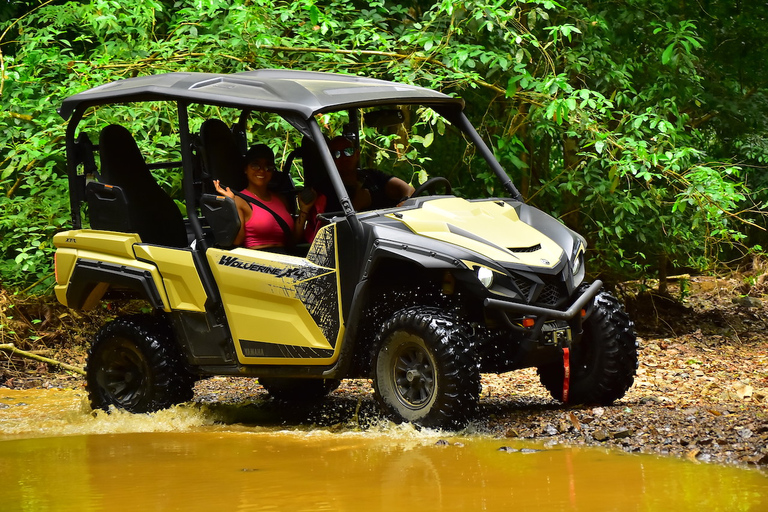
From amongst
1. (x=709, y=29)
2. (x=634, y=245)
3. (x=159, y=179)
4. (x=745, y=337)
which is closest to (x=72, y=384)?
(x=159, y=179)

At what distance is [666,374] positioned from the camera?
8484 mm

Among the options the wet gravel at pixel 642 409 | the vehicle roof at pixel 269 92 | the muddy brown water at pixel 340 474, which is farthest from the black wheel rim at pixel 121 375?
the vehicle roof at pixel 269 92

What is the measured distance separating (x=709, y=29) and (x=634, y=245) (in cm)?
295

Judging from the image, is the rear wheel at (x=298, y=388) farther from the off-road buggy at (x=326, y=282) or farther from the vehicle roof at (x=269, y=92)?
the vehicle roof at (x=269, y=92)

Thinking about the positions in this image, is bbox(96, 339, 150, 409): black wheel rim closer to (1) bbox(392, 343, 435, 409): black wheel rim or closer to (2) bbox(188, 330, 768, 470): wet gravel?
(2) bbox(188, 330, 768, 470): wet gravel

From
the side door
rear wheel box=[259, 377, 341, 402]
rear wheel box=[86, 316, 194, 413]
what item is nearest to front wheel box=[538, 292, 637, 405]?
the side door

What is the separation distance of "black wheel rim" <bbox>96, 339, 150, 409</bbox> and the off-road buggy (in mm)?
11

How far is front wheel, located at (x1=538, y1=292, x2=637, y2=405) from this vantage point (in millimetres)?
Answer: 6406

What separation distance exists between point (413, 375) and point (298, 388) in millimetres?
2124

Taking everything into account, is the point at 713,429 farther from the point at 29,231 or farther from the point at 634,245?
the point at 29,231

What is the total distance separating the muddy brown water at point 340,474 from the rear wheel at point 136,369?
46cm

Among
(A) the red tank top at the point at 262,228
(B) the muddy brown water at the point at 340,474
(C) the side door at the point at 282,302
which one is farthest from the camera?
(A) the red tank top at the point at 262,228

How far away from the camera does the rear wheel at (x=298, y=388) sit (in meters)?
7.79

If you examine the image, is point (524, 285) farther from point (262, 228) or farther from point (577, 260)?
point (262, 228)
